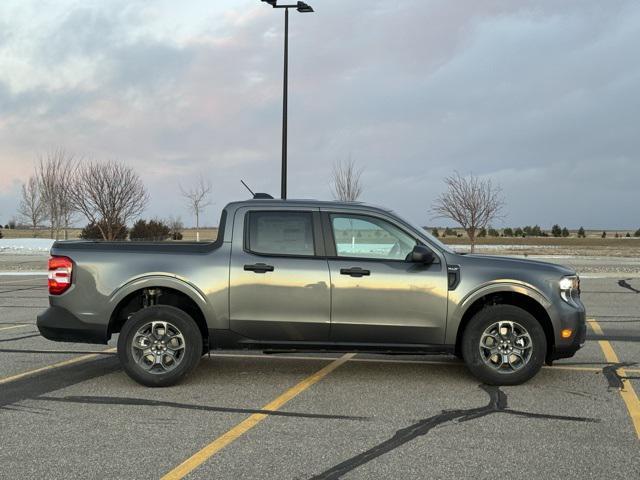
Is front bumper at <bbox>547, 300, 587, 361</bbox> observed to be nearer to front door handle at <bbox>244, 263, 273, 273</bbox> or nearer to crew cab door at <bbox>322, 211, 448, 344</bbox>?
crew cab door at <bbox>322, 211, 448, 344</bbox>

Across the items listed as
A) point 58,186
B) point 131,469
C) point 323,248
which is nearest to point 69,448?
point 131,469

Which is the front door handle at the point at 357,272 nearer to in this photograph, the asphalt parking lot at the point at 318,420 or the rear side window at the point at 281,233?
the rear side window at the point at 281,233

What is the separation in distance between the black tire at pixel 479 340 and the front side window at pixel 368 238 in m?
0.97

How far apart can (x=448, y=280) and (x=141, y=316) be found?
3.01 metres

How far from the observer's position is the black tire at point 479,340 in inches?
236

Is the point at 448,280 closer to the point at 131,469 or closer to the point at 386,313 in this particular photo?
the point at 386,313

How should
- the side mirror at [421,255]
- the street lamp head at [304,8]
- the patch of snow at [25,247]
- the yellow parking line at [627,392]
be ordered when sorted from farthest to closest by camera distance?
1. the patch of snow at [25,247]
2. the street lamp head at [304,8]
3. the side mirror at [421,255]
4. the yellow parking line at [627,392]

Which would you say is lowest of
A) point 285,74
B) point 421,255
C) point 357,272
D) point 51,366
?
point 51,366

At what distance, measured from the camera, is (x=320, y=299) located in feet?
19.8

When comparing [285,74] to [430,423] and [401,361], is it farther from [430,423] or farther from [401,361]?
[430,423]

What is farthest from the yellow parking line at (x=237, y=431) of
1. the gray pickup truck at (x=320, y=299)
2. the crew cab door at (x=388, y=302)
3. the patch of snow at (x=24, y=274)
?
the patch of snow at (x=24, y=274)

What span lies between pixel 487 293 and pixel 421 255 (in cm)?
77

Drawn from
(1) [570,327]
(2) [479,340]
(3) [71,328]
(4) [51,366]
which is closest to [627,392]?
(1) [570,327]

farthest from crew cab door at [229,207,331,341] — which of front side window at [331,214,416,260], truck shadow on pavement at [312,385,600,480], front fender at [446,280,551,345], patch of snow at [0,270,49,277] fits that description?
patch of snow at [0,270,49,277]
